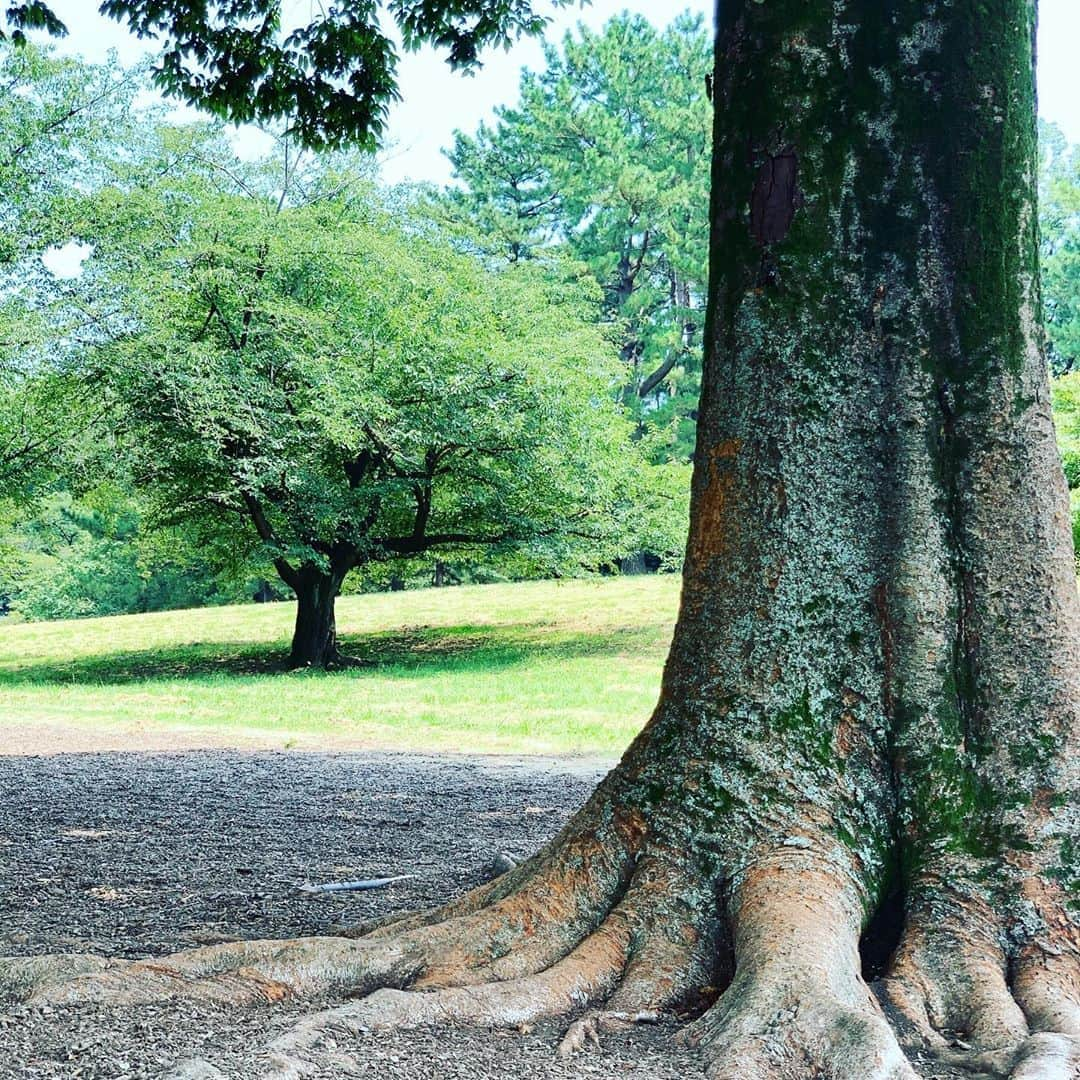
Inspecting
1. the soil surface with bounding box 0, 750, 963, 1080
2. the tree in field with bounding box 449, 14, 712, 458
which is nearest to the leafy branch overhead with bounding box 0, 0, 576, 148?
the soil surface with bounding box 0, 750, 963, 1080

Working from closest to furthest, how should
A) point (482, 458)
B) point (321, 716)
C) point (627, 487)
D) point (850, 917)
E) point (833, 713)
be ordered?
point (850, 917)
point (833, 713)
point (321, 716)
point (482, 458)
point (627, 487)

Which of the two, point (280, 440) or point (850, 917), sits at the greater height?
point (280, 440)

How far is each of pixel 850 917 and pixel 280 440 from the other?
572 inches

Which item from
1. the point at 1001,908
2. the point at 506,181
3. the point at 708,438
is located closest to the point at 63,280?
the point at 708,438

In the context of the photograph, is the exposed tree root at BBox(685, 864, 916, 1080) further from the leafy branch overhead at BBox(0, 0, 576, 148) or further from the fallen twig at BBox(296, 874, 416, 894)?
the leafy branch overhead at BBox(0, 0, 576, 148)

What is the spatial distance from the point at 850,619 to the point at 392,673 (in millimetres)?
15440

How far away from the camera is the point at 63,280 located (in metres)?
16.7

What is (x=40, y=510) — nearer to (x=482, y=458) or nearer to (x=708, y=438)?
(x=482, y=458)

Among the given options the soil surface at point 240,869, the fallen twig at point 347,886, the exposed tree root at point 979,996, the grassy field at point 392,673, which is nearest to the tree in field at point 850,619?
the exposed tree root at point 979,996

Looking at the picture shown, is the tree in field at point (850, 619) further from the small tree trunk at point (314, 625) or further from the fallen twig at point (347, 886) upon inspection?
the small tree trunk at point (314, 625)

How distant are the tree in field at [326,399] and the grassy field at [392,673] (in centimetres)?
219

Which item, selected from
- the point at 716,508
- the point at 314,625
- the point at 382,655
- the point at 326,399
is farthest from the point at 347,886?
the point at 382,655

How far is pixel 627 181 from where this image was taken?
1454 inches

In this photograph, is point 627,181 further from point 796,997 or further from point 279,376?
point 796,997
